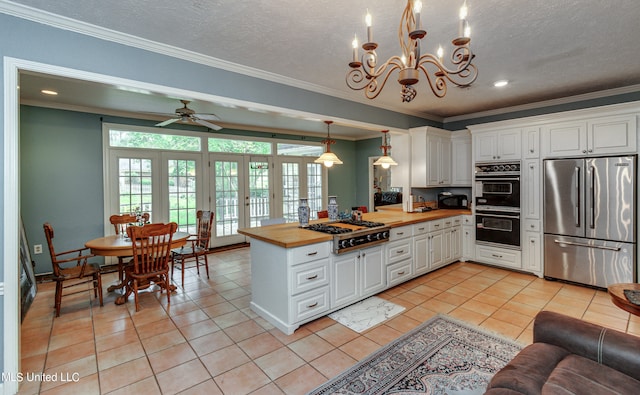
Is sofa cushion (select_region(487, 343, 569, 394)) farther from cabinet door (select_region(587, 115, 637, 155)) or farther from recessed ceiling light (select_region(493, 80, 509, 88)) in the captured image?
Result: cabinet door (select_region(587, 115, 637, 155))

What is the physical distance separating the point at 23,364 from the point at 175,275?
2.24 metres

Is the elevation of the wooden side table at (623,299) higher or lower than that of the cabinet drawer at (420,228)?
lower

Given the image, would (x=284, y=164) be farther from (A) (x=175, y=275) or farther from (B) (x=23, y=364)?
(B) (x=23, y=364)

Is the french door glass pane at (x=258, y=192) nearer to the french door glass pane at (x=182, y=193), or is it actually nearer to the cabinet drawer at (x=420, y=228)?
the french door glass pane at (x=182, y=193)

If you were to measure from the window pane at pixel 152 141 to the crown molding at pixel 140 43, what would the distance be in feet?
10.4

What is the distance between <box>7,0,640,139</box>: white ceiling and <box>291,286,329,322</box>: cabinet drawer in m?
2.32

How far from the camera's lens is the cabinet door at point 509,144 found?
4391 mm

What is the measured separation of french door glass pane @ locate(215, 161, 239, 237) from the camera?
6223 mm

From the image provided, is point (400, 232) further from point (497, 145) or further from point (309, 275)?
point (497, 145)

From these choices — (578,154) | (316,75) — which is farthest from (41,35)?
(578,154)

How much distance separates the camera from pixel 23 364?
234 cm

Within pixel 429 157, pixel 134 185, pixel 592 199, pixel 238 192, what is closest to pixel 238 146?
pixel 238 192

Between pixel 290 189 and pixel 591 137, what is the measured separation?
5489 millimetres

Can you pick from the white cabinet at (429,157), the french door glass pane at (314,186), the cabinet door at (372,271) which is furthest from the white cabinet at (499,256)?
the french door glass pane at (314,186)
